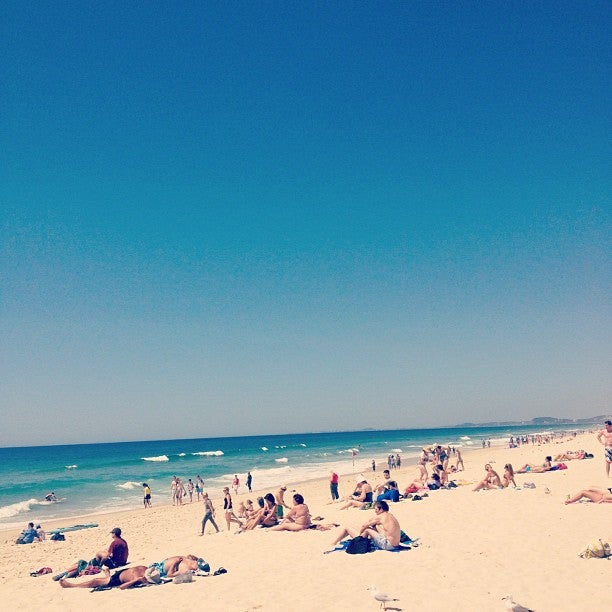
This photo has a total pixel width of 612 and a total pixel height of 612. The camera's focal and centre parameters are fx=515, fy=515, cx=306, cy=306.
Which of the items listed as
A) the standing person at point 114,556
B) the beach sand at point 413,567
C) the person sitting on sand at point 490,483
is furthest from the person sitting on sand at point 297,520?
the person sitting on sand at point 490,483

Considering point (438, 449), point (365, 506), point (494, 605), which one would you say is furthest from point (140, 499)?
point (494, 605)

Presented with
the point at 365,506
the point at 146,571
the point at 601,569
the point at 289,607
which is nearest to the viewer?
the point at 289,607

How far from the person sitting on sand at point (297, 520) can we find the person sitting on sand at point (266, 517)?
1.43 feet

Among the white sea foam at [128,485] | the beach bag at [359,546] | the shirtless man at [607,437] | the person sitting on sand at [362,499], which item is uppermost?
the shirtless man at [607,437]

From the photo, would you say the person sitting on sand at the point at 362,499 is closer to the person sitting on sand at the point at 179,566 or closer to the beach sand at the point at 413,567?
the beach sand at the point at 413,567

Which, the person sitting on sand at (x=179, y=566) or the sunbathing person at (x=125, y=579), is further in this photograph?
the person sitting on sand at (x=179, y=566)

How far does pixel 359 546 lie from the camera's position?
9539mm

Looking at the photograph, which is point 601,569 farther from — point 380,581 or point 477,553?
point 380,581

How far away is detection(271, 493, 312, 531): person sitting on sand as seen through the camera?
12562mm

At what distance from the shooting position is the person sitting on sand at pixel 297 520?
495 inches

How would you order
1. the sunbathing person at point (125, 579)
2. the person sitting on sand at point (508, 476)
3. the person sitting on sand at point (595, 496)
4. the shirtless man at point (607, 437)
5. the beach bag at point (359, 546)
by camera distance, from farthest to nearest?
the person sitting on sand at point (508, 476)
the shirtless man at point (607, 437)
the person sitting on sand at point (595, 496)
the beach bag at point (359, 546)
the sunbathing person at point (125, 579)

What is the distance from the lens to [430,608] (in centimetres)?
680

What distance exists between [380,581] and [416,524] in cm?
451

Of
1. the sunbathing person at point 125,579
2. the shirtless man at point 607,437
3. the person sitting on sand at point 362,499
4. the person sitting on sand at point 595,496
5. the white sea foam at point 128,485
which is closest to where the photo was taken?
the sunbathing person at point 125,579
